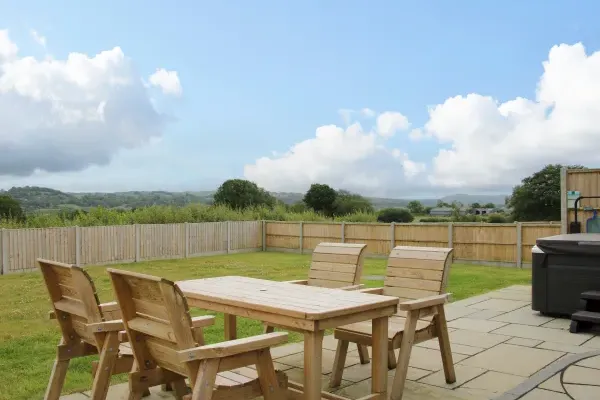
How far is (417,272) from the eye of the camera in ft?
15.5

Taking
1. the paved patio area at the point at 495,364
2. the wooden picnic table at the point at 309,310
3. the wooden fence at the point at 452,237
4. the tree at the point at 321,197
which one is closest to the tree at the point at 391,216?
the wooden fence at the point at 452,237

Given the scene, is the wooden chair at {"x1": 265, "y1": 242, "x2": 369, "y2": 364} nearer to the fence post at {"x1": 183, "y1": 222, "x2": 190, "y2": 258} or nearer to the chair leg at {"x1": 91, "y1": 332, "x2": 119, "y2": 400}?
the chair leg at {"x1": 91, "y1": 332, "x2": 119, "y2": 400}

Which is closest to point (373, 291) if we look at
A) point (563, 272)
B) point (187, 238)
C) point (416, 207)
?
point (563, 272)

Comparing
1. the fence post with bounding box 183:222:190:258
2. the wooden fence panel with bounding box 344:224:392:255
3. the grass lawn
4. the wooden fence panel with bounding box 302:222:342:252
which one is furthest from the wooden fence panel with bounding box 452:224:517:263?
the fence post with bounding box 183:222:190:258

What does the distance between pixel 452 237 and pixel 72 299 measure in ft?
42.1

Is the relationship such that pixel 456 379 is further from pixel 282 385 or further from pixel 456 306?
pixel 456 306

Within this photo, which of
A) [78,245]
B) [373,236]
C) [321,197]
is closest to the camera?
[78,245]

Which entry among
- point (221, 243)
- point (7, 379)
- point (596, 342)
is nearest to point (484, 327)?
point (596, 342)

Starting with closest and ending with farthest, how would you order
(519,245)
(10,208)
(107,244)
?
(519,245)
(107,244)
(10,208)

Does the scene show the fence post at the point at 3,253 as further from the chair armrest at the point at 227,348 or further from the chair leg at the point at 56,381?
the chair armrest at the point at 227,348

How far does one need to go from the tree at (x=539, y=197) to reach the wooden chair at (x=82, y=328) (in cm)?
4556

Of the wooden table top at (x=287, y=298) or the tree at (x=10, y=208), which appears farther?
the tree at (x=10, y=208)

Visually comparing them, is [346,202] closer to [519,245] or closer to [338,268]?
[519,245]

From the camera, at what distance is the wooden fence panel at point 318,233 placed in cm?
1749
